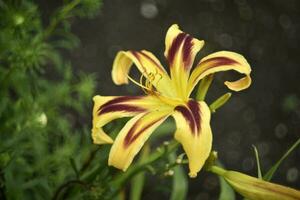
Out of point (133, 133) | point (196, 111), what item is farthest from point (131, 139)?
point (196, 111)

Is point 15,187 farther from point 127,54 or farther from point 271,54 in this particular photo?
point 271,54

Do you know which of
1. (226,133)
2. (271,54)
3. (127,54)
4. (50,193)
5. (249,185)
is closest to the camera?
(249,185)

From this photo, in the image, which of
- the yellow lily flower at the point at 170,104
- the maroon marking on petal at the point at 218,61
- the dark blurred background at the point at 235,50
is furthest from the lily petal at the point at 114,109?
the dark blurred background at the point at 235,50

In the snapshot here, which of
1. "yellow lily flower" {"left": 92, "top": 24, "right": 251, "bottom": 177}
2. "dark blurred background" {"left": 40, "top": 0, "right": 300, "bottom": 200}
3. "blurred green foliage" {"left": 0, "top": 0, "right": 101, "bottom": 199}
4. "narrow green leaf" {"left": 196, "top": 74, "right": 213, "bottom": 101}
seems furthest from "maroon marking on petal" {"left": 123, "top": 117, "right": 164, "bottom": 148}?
"dark blurred background" {"left": 40, "top": 0, "right": 300, "bottom": 200}

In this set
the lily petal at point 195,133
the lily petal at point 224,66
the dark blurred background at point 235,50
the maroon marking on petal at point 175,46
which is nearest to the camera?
the lily petal at point 195,133

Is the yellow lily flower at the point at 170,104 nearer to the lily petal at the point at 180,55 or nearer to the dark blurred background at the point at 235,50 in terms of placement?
the lily petal at the point at 180,55

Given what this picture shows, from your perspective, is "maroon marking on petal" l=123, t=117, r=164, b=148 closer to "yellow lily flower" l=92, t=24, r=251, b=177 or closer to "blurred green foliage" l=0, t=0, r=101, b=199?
"yellow lily flower" l=92, t=24, r=251, b=177

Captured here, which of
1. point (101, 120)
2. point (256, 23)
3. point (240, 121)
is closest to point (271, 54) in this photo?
point (256, 23)
